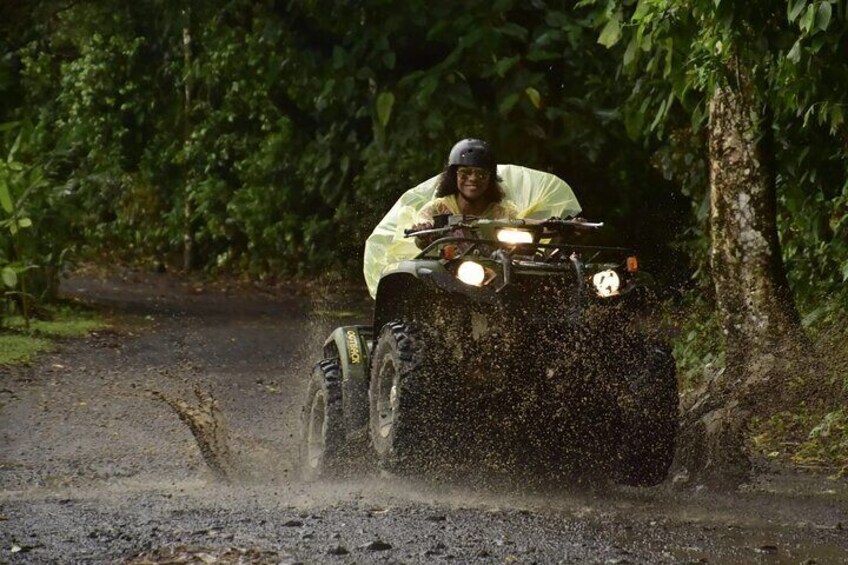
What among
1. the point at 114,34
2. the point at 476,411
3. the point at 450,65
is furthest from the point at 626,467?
the point at 114,34

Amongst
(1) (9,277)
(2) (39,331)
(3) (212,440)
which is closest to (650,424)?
(3) (212,440)

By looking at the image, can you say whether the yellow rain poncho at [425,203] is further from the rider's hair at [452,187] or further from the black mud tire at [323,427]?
the black mud tire at [323,427]

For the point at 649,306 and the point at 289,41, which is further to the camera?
the point at 289,41

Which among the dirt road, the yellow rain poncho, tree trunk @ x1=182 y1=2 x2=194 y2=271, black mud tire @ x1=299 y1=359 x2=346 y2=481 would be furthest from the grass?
tree trunk @ x1=182 y1=2 x2=194 y2=271

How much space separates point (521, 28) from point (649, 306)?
8122mm

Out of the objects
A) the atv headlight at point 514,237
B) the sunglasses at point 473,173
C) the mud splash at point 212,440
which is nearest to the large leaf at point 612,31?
the sunglasses at point 473,173

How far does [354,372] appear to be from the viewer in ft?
29.8

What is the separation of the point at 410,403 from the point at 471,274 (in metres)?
0.65

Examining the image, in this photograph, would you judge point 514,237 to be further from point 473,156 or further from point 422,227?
point 473,156

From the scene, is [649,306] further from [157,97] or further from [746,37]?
[157,97]

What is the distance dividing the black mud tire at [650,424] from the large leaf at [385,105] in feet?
28.6

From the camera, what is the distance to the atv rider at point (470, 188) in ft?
30.8

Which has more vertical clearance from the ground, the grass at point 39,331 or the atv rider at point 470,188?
the atv rider at point 470,188

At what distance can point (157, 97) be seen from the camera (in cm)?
3238
